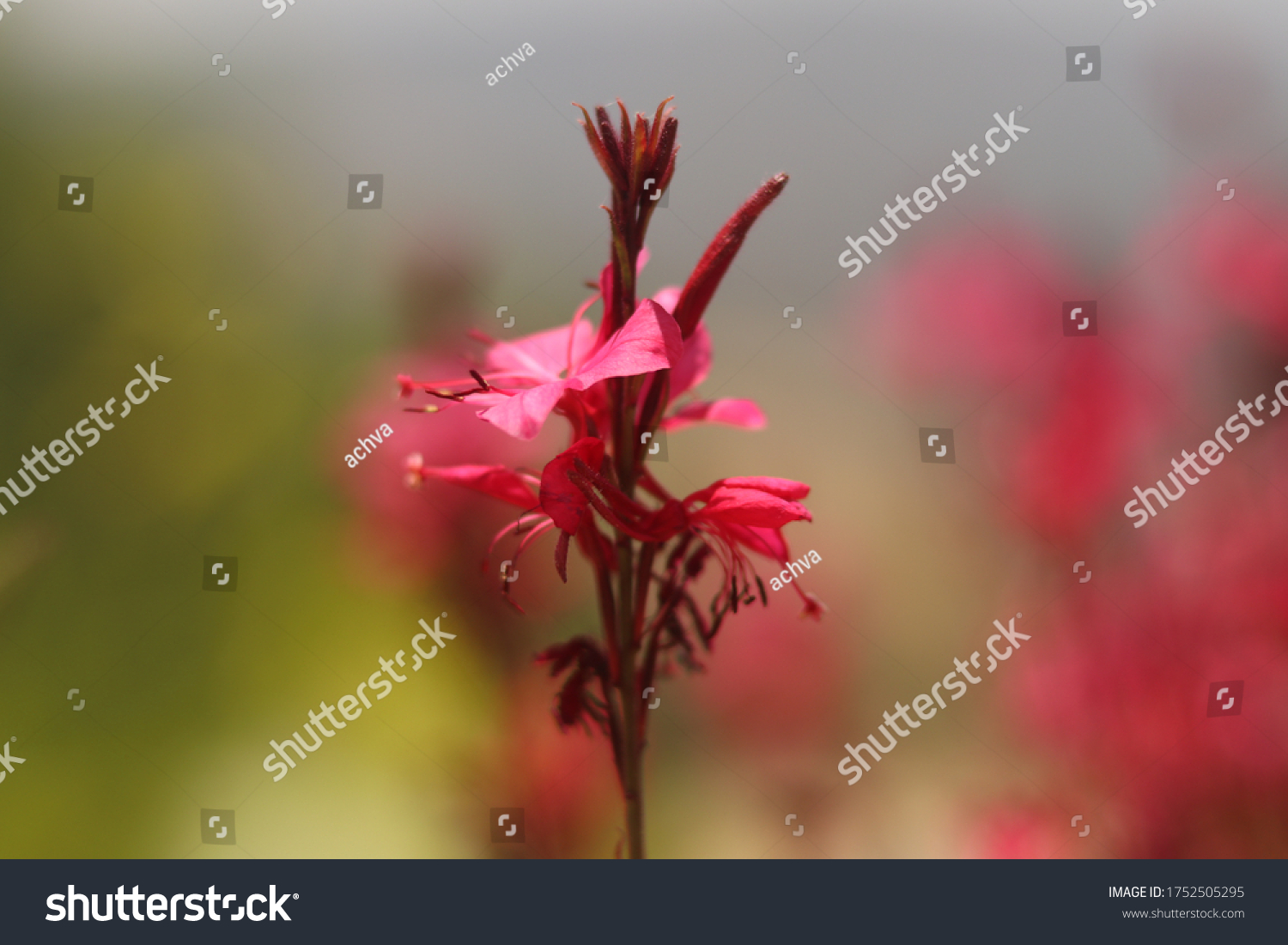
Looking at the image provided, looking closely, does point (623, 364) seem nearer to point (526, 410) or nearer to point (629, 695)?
point (526, 410)

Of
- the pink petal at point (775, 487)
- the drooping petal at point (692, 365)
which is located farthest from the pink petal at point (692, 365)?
the pink petal at point (775, 487)

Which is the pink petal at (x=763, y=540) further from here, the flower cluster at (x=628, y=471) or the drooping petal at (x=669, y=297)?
the drooping petal at (x=669, y=297)

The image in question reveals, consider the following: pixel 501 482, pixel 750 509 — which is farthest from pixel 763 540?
pixel 501 482

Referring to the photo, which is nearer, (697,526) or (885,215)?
(697,526)

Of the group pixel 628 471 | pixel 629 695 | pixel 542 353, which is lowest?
pixel 629 695

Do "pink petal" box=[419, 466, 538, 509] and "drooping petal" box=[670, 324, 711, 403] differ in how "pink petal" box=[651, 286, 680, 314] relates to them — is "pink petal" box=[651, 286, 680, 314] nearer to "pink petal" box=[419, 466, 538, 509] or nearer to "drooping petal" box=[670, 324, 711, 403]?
"drooping petal" box=[670, 324, 711, 403]
